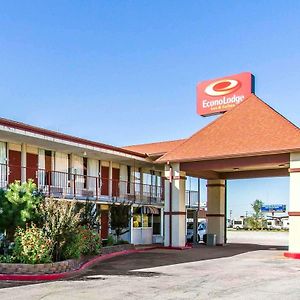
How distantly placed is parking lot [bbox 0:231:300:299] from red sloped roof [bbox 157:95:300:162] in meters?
5.80

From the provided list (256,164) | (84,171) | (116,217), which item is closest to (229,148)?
(256,164)

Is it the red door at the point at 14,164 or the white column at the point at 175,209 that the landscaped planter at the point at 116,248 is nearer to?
the white column at the point at 175,209

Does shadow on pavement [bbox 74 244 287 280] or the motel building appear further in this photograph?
the motel building

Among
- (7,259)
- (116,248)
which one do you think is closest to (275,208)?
(116,248)

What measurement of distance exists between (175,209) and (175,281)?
518 inches

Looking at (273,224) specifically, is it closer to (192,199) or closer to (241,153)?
(192,199)

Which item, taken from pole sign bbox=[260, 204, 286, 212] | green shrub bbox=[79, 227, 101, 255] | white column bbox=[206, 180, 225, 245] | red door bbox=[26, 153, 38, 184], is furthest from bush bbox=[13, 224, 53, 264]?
pole sign bbox=[260, 204, 286, 212]

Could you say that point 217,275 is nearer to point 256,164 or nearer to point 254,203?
point 256,164

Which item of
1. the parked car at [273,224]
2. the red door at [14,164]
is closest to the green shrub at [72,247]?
the red door at [14,164]

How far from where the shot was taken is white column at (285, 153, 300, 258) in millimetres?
22750

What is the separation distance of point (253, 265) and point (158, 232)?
529 inches

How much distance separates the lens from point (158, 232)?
32.3 meters

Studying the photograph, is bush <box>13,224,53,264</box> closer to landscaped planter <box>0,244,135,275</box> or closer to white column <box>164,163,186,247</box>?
landscaped planter <box>0,244,135,275</box>

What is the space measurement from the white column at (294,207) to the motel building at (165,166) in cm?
5
